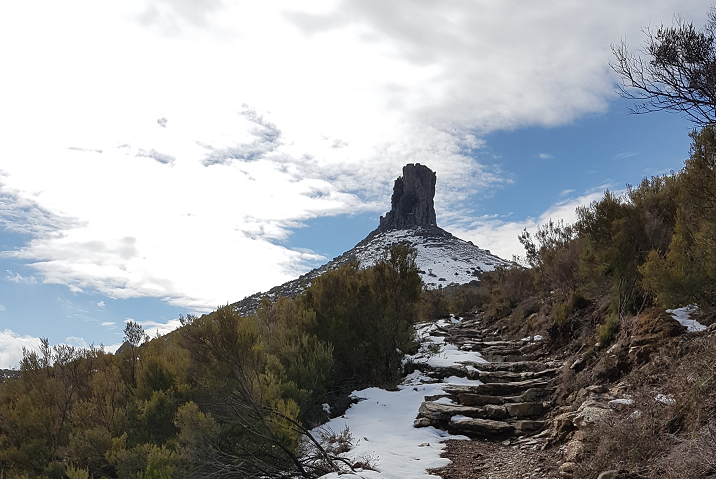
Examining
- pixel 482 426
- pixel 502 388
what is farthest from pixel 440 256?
pixel 482 426

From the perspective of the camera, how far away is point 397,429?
7801 millimetres

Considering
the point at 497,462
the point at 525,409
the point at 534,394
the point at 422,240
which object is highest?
the point at 422,240

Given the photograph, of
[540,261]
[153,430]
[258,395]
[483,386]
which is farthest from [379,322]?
[540,261]

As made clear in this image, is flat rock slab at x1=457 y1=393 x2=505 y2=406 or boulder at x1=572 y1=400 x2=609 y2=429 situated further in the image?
flat rock slab at x1=457 y1=393 x2=505 y2=406

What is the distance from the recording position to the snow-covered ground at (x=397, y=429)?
576 cm

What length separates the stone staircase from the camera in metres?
7.32

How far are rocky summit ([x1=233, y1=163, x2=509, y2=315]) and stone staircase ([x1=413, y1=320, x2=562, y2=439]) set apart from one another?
48795mm

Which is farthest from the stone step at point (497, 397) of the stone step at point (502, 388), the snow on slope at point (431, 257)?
the snow on slope at point (431, 257)

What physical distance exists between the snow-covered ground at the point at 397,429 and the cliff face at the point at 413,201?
264 ft

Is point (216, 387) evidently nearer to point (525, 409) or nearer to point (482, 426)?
point (482, 426)

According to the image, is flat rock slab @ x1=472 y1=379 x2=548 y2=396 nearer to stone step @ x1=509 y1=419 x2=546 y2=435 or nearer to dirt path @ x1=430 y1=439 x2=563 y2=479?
stone step @ x1=509 y1=419 x2=546 y2=435

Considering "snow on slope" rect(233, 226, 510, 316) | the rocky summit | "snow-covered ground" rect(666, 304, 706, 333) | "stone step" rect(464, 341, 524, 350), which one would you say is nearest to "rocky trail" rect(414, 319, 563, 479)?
"stone step" rect(464, 341, 524, 350)

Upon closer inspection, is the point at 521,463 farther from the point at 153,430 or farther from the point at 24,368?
the point at 24,368

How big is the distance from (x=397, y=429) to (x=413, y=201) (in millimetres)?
86712
